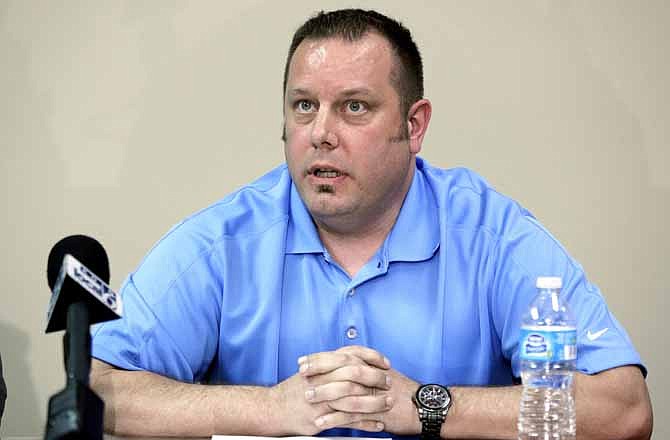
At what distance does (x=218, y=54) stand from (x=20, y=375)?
4.46 feet

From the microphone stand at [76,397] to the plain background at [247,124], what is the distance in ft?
7.47

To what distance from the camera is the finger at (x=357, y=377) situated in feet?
6.77

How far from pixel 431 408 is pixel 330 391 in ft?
0.71

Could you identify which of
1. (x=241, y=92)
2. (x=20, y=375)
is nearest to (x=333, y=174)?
(x=241, y=92)

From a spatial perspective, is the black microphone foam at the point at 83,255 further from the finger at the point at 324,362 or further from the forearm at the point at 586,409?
the forearm at the point at 586,409

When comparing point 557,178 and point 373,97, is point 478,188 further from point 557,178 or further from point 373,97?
point 557,178

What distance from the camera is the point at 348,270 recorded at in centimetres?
248

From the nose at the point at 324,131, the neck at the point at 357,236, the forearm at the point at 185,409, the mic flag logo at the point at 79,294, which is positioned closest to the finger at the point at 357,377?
the forearm at the point at 185,409

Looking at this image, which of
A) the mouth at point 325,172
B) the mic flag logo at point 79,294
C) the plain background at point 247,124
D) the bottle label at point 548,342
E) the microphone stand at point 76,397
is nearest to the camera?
the microphone stand at point 76,397

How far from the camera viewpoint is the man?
7.58 feet

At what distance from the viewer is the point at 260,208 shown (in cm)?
253

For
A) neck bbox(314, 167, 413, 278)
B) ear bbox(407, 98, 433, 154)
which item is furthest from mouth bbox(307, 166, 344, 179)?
ear bbox(407, 98, 433, 154)

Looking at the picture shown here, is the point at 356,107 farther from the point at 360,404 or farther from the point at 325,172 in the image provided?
the point at 360,404

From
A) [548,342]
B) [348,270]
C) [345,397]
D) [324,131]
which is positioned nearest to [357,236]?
[348,270]
